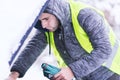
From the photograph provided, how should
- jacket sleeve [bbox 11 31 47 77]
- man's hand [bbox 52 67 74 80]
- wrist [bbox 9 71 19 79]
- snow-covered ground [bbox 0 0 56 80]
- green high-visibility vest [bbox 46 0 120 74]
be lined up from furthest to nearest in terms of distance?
jacket sleeve [bbox 11 31 47 77] → wrist [bbox 9 71 19 79] → green high-visibility vest [bbox 46 0 120 74] → man's hand [bbox 52 67 74 80] → snow-covered ground [bbox 0 0 56 80]

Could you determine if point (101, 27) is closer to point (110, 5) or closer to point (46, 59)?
point (46, 59)

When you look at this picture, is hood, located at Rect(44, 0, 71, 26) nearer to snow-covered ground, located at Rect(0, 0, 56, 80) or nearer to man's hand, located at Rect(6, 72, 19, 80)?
snow-covered ground, located at Rect(0, 0, 56, 80)

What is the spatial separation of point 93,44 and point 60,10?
22 cm

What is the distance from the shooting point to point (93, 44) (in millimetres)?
2773

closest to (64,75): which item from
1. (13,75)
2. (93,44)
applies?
(93,44)

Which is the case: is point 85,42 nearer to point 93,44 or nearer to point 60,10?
point 93,44

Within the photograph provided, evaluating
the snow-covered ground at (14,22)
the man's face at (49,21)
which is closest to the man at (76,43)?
the man's face at (49,21)

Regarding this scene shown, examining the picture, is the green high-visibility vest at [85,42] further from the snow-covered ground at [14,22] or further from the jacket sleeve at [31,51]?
the snow-covered ground at [14,22]

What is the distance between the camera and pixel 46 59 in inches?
207

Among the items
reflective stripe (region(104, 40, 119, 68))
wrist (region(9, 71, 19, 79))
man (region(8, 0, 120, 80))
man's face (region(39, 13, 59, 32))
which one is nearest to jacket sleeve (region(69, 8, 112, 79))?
man (region(8, 0, 120, 80))

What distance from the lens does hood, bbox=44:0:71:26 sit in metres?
2.71

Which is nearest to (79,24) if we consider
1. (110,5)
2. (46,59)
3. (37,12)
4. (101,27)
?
(101,27)

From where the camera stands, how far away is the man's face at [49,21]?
273 centimetres

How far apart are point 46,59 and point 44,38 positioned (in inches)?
85.2
